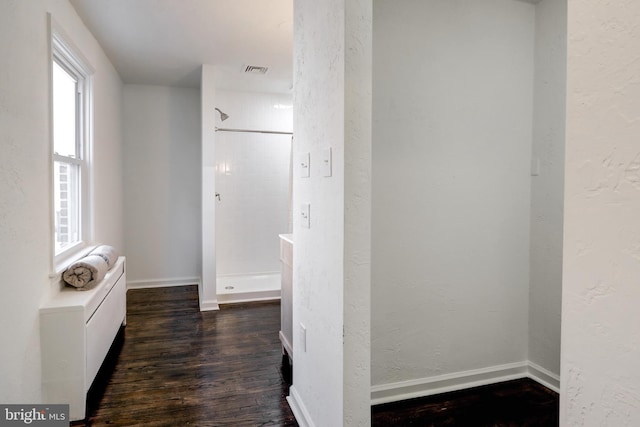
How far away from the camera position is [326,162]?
1.63 m

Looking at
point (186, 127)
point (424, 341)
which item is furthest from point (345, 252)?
point (186, 127)

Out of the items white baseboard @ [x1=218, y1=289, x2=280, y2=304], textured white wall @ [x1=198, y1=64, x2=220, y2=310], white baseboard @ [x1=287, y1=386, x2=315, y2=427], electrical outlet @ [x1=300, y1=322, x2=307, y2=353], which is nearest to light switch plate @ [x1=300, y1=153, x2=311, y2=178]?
electrical outlet @ [x1=300, y1=322, x2=307, y2=353]

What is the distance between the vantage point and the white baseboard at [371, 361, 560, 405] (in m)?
2.30

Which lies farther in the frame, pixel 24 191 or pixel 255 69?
pixel 255 69

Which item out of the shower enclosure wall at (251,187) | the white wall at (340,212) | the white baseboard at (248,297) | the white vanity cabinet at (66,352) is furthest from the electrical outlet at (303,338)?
the shower enclosure wall at (251,187)

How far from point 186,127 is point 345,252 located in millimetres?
4458

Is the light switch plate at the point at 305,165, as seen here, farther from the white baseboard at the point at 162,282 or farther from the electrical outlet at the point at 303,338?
the white baseboard at the point at 162,282

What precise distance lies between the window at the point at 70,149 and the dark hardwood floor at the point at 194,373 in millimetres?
907

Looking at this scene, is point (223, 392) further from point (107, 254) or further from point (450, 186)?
point (450, 186)

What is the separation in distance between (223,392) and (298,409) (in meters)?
0.58

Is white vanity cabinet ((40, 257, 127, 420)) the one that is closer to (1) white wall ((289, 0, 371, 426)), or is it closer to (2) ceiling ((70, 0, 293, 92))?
(1) white wall ((289, 0, 371, 426))

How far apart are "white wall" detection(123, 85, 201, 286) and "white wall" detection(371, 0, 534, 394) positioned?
11.3 ft

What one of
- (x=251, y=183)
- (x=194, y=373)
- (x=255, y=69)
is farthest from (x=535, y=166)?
(x=251, y=183)

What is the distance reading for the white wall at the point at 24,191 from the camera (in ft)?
5.79
